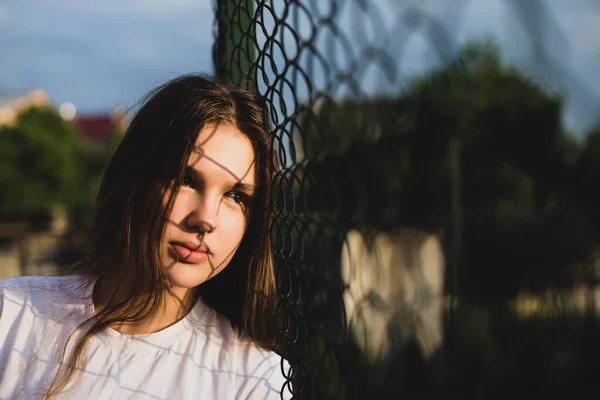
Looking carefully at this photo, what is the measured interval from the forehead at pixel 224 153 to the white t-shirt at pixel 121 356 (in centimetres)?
30

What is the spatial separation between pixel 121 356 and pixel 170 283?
5.7 inches

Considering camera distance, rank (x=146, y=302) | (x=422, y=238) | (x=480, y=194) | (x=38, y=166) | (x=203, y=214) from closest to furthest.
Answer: (x=203, y=214) → (x=146, y=302) → (x=422, y=238) → (x=480, y=194) → (x=38, y=166)

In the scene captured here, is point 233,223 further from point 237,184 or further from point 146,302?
point 146,302

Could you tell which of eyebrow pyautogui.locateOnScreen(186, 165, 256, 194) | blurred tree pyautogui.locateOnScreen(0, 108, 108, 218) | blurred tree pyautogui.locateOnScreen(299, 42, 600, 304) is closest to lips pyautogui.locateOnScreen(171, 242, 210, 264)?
eyebrow pyautogui.locateOnScreen(186, 165, 256, 194)

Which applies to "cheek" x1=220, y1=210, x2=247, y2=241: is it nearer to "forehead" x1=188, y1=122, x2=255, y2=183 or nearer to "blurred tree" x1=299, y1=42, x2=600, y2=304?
"forehead" x1=188, y1=122, x2=255, y2=183

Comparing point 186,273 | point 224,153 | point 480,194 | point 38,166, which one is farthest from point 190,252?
point 38,166

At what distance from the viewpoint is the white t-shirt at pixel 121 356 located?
1.10m

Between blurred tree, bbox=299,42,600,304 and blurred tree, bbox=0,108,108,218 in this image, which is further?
blurred tree, bbox=0,108,108,218

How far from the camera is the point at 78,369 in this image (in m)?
1.11

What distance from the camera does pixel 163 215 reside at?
108 cm

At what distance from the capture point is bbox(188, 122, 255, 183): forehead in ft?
3.50

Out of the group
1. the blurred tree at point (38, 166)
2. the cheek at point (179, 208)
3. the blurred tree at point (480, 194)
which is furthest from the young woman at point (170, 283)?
the blurred tree at point (38, 166)

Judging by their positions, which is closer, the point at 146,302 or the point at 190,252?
the point at 190,252

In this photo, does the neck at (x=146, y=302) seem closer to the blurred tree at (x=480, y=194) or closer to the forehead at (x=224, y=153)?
the forehead at (x=224, y=153)
